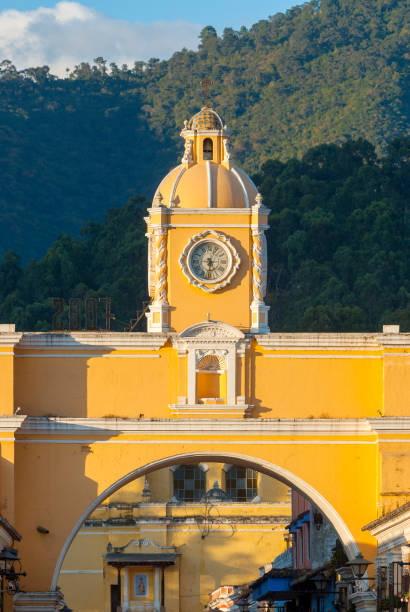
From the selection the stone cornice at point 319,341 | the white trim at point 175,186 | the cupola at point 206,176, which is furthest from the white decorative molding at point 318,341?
the white trim at point 175,186

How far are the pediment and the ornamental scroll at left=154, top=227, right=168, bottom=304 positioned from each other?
855mm

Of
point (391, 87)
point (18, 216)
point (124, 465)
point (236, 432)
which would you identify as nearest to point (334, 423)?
point (236, 432)

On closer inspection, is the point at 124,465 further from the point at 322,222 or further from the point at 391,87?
the point at 391,87

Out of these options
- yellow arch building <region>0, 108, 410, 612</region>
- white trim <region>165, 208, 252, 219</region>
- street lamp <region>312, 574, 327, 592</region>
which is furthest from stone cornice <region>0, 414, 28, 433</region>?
street lamp <region>312, 574, 327, 592</region>

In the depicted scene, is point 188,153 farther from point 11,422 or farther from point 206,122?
point 11,422

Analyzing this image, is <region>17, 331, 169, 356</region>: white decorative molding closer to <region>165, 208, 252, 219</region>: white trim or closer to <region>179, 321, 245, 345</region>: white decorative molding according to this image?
<region>179, 321, 245, 345</region>: white decorative molding

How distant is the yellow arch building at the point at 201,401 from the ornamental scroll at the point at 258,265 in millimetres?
37

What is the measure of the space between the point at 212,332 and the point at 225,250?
162 cm

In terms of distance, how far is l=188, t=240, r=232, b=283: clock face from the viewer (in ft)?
117

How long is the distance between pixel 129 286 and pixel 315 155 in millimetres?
11223

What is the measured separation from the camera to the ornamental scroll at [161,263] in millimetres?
35625

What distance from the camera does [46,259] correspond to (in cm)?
6625

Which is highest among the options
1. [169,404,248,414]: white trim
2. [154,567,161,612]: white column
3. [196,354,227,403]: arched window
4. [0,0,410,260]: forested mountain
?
[0,0,410,260]: forested mountain

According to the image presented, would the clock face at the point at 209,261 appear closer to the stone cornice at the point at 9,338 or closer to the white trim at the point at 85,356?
the white trim at the point at 85,356
